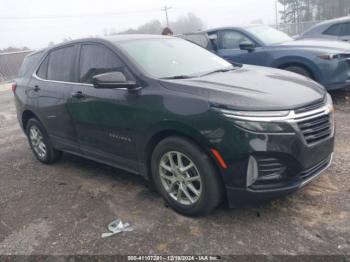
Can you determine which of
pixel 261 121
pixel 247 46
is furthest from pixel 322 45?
pixel 261 121

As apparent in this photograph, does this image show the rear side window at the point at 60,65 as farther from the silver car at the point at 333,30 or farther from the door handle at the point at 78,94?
the silver car at the point at 333,30

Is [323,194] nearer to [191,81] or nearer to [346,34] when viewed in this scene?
[191,81]

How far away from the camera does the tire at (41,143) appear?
17.6 feet

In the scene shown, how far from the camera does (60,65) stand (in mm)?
4887

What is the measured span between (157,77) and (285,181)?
1.57 meters

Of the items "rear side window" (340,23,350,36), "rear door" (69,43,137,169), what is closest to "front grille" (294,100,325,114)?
"rear door" (69,43,137,169)

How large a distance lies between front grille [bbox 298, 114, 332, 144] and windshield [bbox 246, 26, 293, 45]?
187 inches

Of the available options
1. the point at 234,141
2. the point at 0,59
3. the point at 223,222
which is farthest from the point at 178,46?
the point at 0,59

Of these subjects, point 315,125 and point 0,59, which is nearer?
point 315,125

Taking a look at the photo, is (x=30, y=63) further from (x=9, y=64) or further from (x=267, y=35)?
(x=9, y=64)

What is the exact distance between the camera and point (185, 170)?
11.3ft

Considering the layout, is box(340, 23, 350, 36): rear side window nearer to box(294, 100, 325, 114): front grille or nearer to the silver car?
the silver car

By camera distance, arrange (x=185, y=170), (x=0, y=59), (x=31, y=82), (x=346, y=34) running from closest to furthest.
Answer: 1. (x=185, y=170)
2. (x=31, y=82)
3. (x=346, y=34)
4. (x=0, y=59)

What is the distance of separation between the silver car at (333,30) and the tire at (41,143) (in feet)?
24.2
